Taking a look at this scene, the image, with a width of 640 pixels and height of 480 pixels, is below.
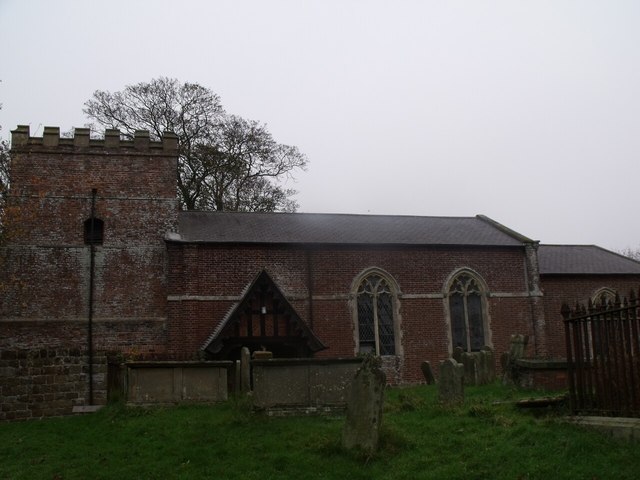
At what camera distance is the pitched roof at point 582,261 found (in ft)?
82.2

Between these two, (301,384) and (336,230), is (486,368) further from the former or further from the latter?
(336,230)

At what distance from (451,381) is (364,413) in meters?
3.64

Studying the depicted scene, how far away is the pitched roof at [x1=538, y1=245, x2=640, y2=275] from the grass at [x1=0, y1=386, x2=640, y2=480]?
43.5 feet

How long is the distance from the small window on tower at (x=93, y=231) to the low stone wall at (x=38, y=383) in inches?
157

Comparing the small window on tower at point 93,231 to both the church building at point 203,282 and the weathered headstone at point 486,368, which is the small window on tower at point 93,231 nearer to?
the church building at point 203,282

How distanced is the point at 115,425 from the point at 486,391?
8.03 meters

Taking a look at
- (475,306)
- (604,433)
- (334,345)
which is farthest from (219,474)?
(475,306)

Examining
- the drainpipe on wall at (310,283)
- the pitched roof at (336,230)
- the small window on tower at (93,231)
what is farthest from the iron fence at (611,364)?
the small window on tower at (93,231)

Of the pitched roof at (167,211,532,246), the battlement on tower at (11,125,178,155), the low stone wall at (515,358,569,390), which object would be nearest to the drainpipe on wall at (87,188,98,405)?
the battlement on tower at (11,125,178,155)

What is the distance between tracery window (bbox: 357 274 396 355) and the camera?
71.4 feet

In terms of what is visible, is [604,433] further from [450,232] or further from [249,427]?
[450,232]

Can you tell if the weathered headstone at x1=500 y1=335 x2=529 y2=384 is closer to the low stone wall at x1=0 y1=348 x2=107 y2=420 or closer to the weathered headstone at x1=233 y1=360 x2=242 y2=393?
the weathered headstone at x1=233 y1=360 x2=242 y2=393

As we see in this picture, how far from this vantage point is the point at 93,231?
20.5 m

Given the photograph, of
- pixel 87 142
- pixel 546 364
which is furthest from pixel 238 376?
pixel 87 142
